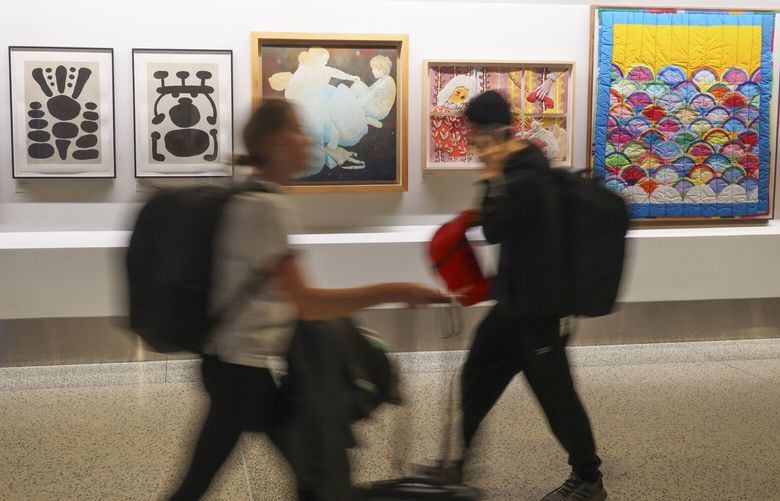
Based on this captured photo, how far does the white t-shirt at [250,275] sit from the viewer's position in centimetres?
207

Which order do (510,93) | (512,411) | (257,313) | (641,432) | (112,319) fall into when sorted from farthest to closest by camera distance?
(510,93), (112,319), (512,411), (641,432), (257,313)

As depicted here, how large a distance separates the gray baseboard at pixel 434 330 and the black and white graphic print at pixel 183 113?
1249 mm

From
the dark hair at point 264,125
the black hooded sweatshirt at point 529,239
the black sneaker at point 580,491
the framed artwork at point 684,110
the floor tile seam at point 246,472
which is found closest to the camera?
the dark hair at point 264,125

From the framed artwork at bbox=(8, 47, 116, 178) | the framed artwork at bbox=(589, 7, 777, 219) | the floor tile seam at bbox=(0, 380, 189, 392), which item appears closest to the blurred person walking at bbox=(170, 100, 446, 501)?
the floor tile seam at bbox=(0, 380, 189, 392)

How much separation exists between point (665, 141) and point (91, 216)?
14.1ft

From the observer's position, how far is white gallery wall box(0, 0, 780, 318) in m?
5.49

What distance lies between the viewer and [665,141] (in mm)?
6422

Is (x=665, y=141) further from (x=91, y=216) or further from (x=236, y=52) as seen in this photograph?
(x=91, y=216)

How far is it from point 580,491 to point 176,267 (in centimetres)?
196

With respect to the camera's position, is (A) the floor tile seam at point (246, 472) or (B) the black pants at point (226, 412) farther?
(A) the floor tile seam at point (246, 472)

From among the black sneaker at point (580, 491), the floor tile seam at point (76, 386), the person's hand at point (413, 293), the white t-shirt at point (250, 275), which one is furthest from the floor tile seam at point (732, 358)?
the white t-shirt at point (250, 275)

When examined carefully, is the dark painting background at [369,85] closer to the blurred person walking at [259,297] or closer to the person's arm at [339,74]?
the person's arm at [339,74]

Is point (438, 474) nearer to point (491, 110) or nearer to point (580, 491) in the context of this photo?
point (580, 491)

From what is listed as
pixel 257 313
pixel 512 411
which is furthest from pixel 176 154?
pixel 257 313
